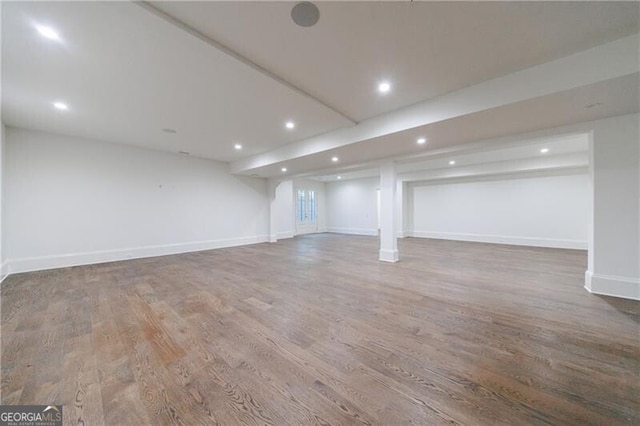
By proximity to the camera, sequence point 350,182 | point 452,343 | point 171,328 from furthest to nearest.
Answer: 1. point 350,182
2. point 171,328
3. point 452,343

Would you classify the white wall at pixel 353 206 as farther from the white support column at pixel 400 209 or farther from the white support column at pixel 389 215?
the white support column at pixel 389 215

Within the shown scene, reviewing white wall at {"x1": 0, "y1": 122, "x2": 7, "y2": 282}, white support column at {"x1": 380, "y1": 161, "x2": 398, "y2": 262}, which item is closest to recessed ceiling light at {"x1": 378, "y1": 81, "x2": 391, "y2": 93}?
white support column at {"x1": 380, "y1": 161, "x2": 398, "y2": 262}

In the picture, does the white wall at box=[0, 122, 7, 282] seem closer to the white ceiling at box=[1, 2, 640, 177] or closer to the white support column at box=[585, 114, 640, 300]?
the white ceiling at box=[1, 2, 640, 177]

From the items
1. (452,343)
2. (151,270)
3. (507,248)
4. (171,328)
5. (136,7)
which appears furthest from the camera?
(507,248)

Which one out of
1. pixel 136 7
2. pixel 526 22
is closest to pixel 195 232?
pixel 136 7

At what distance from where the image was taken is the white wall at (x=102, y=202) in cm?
427

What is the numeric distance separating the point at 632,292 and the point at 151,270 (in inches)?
303

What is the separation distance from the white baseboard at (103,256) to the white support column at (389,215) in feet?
16.8

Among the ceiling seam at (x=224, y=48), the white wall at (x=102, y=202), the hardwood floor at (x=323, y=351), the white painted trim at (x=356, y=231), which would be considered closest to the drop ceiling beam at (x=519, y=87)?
the ceiling seam at (x=224, y=48)

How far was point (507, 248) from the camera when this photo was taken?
6.66 meters

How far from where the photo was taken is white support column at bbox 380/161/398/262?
516cm

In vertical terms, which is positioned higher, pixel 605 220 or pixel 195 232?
pixel 605 220

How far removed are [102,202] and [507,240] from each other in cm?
1164

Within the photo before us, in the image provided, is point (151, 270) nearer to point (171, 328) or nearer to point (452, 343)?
point (171, 328)
